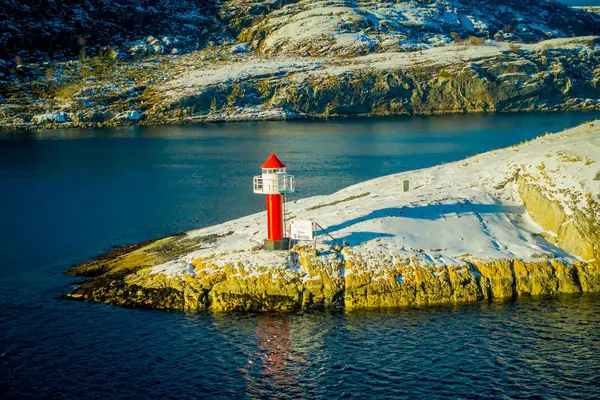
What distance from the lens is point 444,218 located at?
1560 inches

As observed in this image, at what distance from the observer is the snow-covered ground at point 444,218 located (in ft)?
118

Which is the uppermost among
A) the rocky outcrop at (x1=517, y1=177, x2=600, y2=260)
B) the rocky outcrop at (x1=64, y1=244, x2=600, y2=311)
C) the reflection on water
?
the rocky outcrop at (x1=517, y1=177, x2=600, y2=260)

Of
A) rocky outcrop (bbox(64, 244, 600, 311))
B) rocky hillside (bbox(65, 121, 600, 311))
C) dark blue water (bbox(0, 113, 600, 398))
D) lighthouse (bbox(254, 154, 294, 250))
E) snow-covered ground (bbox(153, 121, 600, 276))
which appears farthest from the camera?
lighthouse (bbox(254, 154, 294, 250))

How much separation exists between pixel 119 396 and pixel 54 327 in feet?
29.2

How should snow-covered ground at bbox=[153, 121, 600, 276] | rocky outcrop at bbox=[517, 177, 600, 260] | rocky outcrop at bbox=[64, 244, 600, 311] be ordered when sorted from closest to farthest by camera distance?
rocky outcrop at bbox=[64, 244, 600, 311]
snow-covered ground at bbox=[153, 121, 600, 276]
rocky outcrop at bbox=[517, 177, 600, 260]

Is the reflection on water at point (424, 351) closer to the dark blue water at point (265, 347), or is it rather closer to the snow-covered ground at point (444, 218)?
the dark blue water at point (265, 347)

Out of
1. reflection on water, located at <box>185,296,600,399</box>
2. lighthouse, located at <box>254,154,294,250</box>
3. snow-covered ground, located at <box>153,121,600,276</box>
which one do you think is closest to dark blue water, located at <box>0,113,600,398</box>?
reflection on water, located at <box>185,296,600,399</box>

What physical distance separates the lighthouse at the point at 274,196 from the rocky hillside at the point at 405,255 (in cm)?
91

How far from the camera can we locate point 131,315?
3306 centimetres

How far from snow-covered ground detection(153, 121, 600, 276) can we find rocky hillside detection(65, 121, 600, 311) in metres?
0.11

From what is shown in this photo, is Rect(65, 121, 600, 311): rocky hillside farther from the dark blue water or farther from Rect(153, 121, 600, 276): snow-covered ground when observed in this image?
the dark blue water

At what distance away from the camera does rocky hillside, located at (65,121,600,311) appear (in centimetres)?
3378

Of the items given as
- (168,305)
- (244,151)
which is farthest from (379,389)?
(244,151)

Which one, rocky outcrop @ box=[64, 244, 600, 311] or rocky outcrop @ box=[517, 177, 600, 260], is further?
rocky outcrop @ box=[517, 177, 600, 260]
